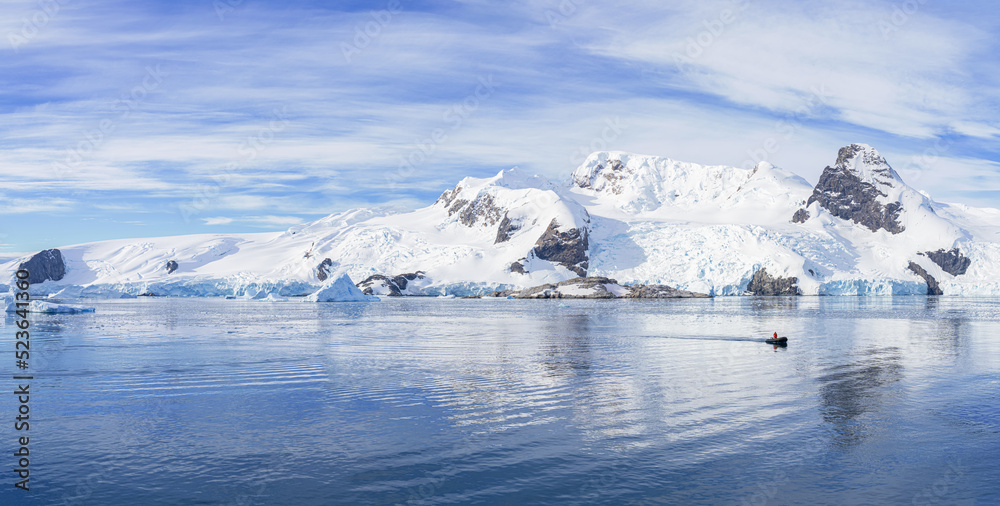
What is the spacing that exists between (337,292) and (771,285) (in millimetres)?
101143

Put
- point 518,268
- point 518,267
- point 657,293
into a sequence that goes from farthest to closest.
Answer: point 518,267, point 518,268, point 657,293

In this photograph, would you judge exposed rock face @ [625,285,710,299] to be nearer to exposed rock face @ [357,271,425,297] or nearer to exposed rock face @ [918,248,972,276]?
exposed rock face @ [357,271,425,297]

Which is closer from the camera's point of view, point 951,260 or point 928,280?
point 928,280

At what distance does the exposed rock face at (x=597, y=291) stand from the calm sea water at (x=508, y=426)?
11584 cm

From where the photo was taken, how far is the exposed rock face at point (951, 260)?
186375 millimetres

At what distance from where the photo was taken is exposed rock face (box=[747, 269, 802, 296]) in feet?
538

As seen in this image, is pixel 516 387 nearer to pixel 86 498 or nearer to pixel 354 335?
pixel 86 498

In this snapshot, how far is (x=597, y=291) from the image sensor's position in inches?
6363

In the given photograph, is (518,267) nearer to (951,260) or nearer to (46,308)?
(951,260)

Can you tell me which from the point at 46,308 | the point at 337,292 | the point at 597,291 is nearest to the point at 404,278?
the point at 337,292

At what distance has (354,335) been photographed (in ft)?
181

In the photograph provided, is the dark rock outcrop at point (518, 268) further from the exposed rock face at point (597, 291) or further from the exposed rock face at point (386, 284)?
the exposed rock face at point (386, 284)

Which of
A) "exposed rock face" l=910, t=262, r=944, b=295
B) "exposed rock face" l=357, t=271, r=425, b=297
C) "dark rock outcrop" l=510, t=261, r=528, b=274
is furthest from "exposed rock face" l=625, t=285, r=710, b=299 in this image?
"exposed rock face" l=910, t=262, r=944, b=295

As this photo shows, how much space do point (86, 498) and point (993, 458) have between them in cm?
2232
